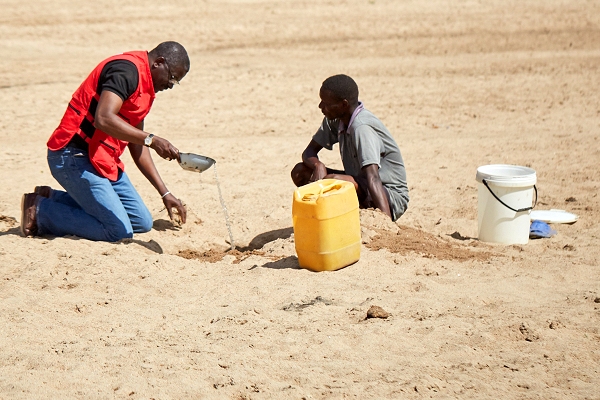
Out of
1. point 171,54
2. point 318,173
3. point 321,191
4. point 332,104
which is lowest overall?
point 318,173

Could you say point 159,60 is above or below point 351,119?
above

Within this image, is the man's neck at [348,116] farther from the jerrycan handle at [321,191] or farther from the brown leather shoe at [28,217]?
the brown leather shoe at [28,217]

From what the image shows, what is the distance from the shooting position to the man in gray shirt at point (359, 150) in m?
5.22

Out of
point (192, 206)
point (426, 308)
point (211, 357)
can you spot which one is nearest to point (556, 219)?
point (426, 308)

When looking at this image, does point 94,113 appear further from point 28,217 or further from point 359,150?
point 359,150

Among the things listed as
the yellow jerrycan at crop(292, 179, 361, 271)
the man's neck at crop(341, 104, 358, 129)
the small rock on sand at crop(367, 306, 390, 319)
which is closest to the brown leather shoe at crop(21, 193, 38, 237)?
the yellow jerrycan at crop(292, 179, 361, 271)

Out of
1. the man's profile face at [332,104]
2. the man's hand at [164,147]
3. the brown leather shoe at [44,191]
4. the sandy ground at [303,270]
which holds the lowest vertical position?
the sandy ground at [303,270]

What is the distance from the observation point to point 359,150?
523 cm

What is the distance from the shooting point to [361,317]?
4.14 meters

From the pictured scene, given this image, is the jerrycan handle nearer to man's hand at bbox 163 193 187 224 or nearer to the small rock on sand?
the small rock on sand

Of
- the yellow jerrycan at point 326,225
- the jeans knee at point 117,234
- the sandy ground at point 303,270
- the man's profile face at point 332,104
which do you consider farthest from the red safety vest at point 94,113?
the yellow jerrycan at point 326,225

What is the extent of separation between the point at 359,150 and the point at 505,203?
44.1 inches

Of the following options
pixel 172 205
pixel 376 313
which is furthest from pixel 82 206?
pixel 376 313

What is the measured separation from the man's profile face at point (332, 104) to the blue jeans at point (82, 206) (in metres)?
1.58
